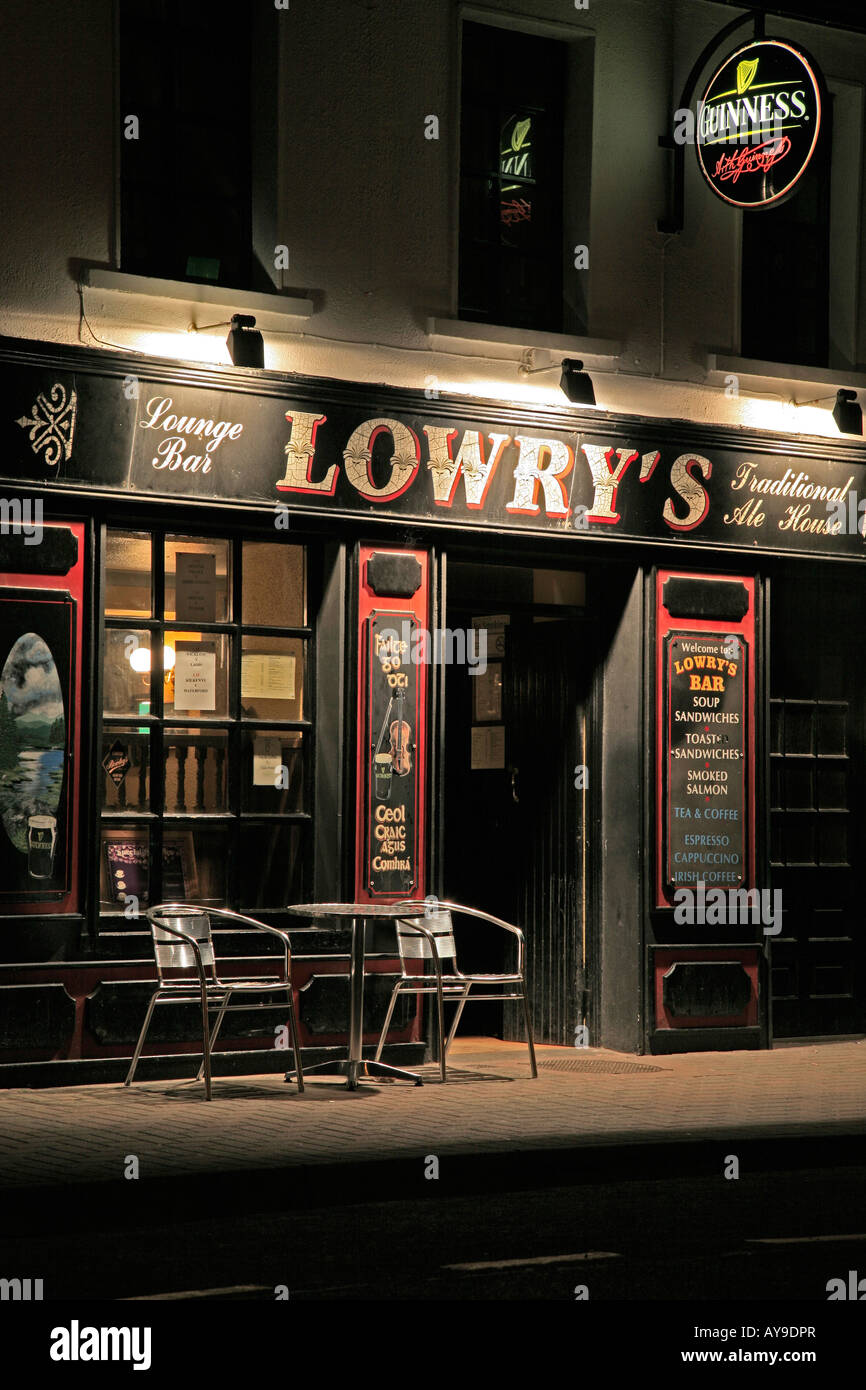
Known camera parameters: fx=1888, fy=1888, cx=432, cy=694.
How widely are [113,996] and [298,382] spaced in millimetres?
3577

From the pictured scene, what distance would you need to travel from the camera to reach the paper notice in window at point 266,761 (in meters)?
10.9

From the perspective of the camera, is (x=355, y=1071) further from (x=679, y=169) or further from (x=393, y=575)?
(x=679, y=169)

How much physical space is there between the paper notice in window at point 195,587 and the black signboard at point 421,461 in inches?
16.7

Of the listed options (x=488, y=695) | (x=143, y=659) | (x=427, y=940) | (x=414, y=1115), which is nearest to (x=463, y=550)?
(x=488, y=695)

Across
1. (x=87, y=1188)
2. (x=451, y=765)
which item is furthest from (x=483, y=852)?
(x=87, y=1188)

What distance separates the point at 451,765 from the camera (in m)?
13.2

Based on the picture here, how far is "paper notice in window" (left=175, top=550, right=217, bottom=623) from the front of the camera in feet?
35.0

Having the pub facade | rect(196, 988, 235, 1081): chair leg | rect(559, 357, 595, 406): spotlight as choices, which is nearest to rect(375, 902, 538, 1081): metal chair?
the pub facade

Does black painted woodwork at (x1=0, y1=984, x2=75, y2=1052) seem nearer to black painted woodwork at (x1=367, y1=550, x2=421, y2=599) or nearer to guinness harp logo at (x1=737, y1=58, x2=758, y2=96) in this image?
black painted woodwork at (x1=367, y1=550, x2=421, y2=599)

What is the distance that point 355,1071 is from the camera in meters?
10.1

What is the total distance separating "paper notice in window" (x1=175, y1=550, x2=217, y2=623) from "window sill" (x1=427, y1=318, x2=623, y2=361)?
2.01 m

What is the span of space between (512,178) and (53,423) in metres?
3.78

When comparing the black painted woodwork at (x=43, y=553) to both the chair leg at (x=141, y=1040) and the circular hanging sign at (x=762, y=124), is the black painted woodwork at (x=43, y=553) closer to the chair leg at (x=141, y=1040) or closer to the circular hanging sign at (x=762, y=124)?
the chair leg at (x=141, y=1040)

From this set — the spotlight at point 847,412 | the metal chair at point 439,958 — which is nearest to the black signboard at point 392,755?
the metal chair at point 439,958
